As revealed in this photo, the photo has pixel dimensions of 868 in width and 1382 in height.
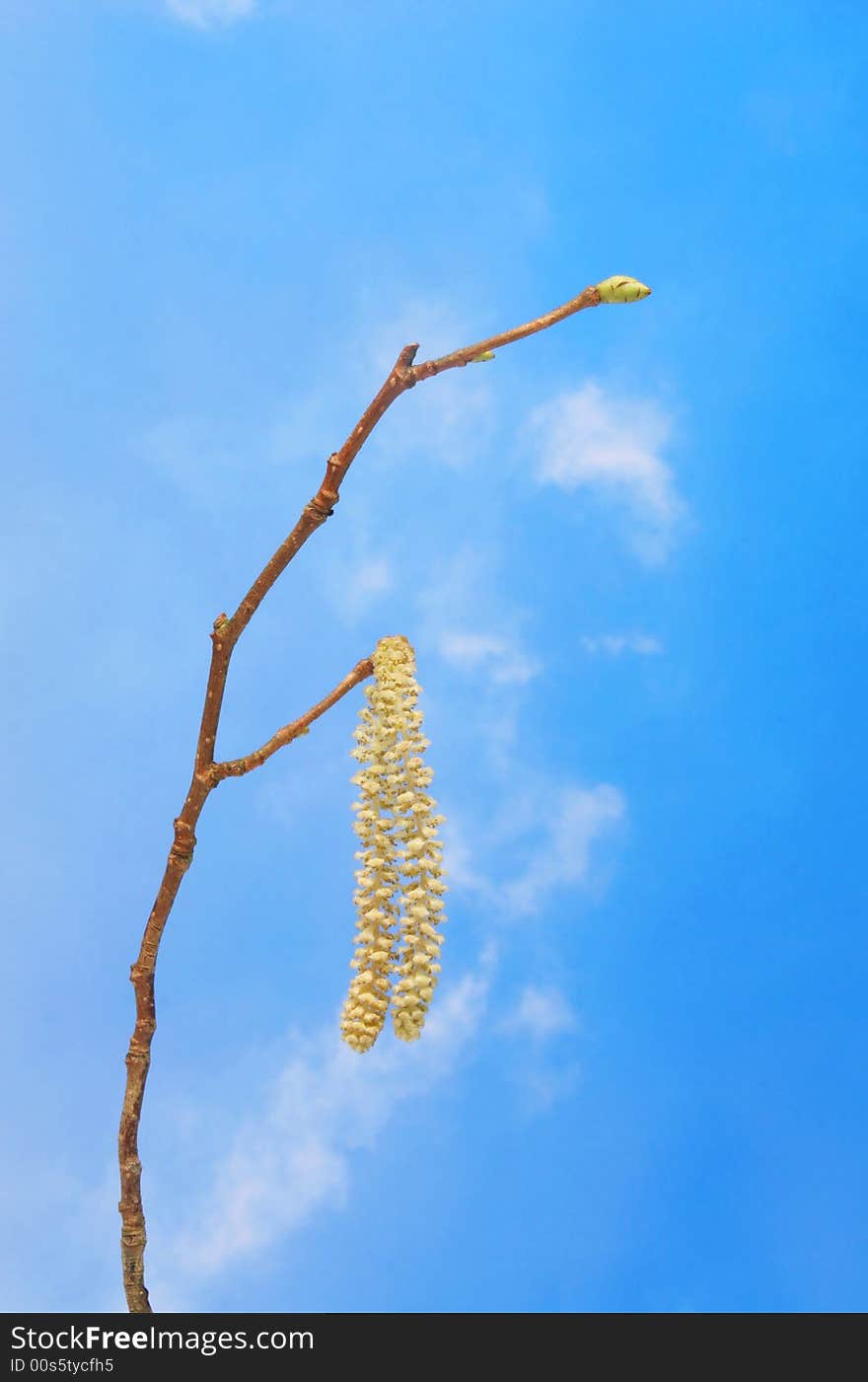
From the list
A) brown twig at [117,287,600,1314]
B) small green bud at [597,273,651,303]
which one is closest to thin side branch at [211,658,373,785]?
brown twig at [117,287,600,1314]

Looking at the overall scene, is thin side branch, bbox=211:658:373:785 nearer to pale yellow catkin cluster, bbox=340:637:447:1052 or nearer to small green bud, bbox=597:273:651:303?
pale yellow catkin cluster, bbox=340:637:447:1052

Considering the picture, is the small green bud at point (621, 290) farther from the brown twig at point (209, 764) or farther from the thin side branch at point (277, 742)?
the thin side branch at point (277, 742)

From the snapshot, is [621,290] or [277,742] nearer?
[621,290]

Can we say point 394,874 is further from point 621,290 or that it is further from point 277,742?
point 621,290

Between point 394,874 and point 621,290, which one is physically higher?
point 621,290

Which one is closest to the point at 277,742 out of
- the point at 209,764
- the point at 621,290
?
the point at 209,764
